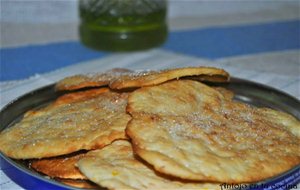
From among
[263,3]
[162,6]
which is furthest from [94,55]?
[263,3]

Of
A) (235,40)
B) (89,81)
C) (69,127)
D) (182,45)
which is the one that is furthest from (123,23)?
(69,127)

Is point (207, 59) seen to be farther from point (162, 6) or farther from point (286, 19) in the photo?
point (286, 19)

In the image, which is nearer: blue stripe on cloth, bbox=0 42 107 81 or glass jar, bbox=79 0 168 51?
blue stripe on cloth, bbox=0 42 107 81

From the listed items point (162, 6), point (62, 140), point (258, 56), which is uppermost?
point (162, 6)

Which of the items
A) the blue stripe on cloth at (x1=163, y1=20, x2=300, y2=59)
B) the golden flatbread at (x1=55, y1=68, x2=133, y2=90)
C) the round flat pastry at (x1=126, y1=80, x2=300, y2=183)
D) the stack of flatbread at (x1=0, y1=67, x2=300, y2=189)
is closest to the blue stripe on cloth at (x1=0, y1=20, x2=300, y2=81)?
the blue stripe on cloth at (x1=163, y1=20, x2=300, y2=59)

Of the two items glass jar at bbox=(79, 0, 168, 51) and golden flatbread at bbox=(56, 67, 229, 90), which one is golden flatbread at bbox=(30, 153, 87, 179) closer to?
golden flatbread at bbox=(56, 67, 229, 90)

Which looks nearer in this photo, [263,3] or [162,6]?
[162,6]

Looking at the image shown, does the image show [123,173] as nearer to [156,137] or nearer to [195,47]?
[156,137]
